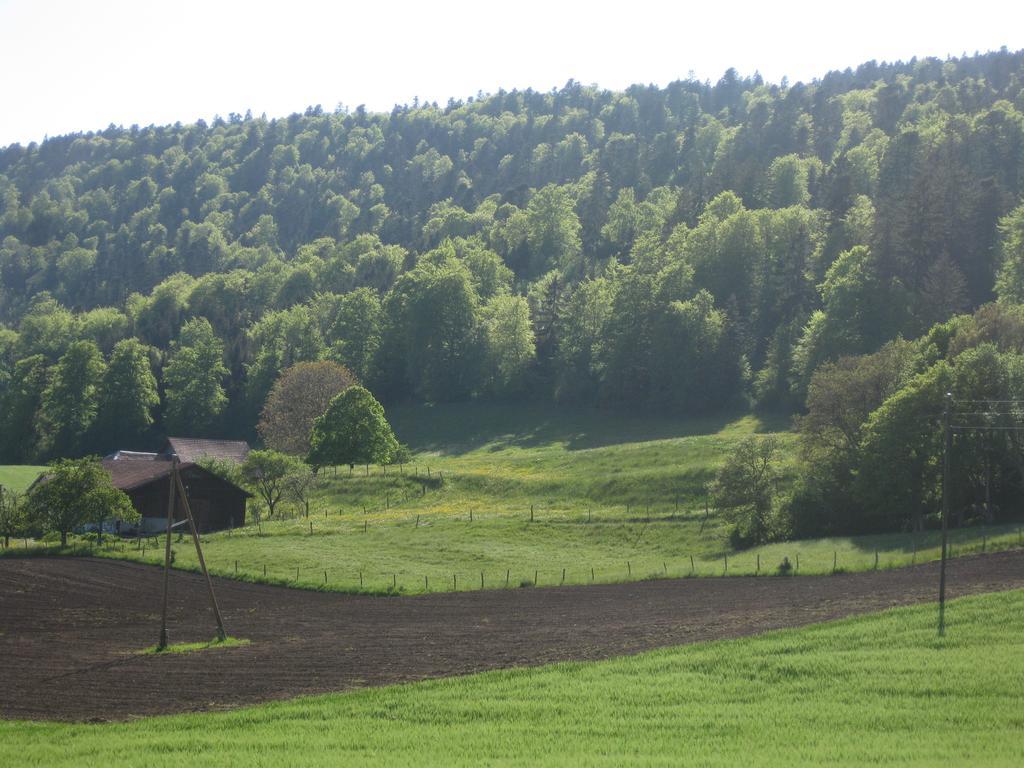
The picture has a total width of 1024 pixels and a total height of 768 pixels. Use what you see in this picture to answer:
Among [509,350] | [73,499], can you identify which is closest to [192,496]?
[73,499]

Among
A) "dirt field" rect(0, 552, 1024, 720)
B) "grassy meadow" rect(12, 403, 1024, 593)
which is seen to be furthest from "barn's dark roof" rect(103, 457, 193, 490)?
"dirt field" rect(0, 552, 1024, 720)

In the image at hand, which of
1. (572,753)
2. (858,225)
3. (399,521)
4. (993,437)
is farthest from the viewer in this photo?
(858,225)

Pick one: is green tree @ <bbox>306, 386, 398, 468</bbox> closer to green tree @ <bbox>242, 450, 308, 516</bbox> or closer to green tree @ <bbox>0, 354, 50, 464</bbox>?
green tree @ <bbox>242, 450, 308, 516</bbox>

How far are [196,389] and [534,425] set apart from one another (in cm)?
4914

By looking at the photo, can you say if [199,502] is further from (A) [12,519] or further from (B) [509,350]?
(B) [509,350]

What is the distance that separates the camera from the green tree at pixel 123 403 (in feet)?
479

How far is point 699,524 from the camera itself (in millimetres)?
73750

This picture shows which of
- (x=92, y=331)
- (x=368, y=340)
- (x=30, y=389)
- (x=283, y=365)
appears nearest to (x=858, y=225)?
(x=368, y=340)

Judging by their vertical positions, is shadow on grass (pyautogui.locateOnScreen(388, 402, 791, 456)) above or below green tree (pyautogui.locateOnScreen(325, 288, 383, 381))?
below

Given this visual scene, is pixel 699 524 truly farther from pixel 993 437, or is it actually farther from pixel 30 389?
pixel 30 389

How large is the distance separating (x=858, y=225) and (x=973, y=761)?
119 m

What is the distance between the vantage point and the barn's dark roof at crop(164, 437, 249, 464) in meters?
112

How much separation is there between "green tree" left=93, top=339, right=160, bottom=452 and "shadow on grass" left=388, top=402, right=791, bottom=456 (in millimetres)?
31989

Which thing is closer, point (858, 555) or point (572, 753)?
point (572, 753)
